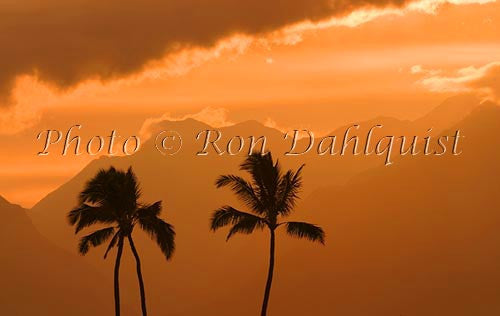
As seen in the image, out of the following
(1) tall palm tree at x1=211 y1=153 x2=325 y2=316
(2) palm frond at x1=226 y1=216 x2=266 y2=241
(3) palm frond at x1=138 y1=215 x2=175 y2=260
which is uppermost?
(1) tall palm tree at x1=211 y1=153 x2=325 y2=316

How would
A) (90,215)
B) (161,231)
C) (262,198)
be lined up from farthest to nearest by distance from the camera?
1. (90,215)
2. (161,231)
3. (262,198)

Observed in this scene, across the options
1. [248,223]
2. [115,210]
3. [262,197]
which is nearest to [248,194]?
[262,197]

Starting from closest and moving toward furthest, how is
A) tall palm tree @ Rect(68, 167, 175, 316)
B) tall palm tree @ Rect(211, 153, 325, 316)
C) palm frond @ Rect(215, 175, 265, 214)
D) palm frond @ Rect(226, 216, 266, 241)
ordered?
palm frond @ Rect(226, 216, 266, 241), tall palm tree @ Rect(211, 153, 325, 316), palm frond @ Rect(215, 175, 265, 214), tall palm tree @ Rect(68, 167, 175, 316)

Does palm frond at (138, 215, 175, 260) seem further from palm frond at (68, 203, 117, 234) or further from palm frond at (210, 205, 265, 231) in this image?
palm frond at (210, 205, 265, 231)

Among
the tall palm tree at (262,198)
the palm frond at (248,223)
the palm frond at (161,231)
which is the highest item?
the tall palm tree at (262,198)

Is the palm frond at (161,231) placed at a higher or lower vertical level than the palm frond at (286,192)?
lower

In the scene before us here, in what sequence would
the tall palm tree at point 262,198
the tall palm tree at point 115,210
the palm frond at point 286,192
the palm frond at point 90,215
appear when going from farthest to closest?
the palm frond at point 90,215, the tall palm tree at point 115,210, the palm frond at point 286,192, the tall palm tree at point 262,198

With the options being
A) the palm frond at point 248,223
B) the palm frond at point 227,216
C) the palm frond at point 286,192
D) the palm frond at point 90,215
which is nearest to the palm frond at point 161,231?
the palm frond at point 90,215

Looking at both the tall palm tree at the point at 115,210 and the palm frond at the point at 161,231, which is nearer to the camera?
the palm frond at the point at 161,231

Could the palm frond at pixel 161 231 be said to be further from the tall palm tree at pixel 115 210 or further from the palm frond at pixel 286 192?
the palm frond at pixel 286 192

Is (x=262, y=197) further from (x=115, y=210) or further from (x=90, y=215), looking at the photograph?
(x=90, y=215)

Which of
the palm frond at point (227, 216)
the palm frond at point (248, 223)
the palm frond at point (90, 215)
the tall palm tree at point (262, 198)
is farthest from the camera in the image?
the palm frond at point (90, 215)

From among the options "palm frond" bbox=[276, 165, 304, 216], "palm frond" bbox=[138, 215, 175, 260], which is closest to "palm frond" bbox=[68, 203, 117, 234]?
"palm frond" bbox=[138, 215, 175, 260]

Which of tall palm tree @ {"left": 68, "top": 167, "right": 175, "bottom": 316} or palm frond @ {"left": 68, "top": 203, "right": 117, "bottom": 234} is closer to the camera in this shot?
tall palm tree @ {"left": 68, "top": 167, "right": 175, "bottom": 316}
